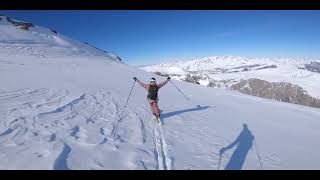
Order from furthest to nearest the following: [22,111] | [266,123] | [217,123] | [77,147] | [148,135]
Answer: [266,123]
[217,123]
[22,111]
[148,135]
[77,147]

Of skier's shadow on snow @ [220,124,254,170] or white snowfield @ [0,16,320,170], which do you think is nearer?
white snowfield @ [0,16,320,170]

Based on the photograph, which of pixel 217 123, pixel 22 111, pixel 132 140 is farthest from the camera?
pixel 217 123

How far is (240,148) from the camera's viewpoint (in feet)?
33.6

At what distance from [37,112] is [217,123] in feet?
28.0

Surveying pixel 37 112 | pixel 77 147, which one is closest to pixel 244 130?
pixel 77 147

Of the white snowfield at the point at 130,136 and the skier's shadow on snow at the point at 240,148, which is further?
the skier's shadow on snow at the point at 240,148

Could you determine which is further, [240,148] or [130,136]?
[240,148]

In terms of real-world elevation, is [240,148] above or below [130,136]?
below

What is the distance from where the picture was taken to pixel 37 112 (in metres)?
11.6

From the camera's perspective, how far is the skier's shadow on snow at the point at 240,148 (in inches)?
327

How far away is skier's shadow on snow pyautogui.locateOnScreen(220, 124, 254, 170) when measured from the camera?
327 inches
